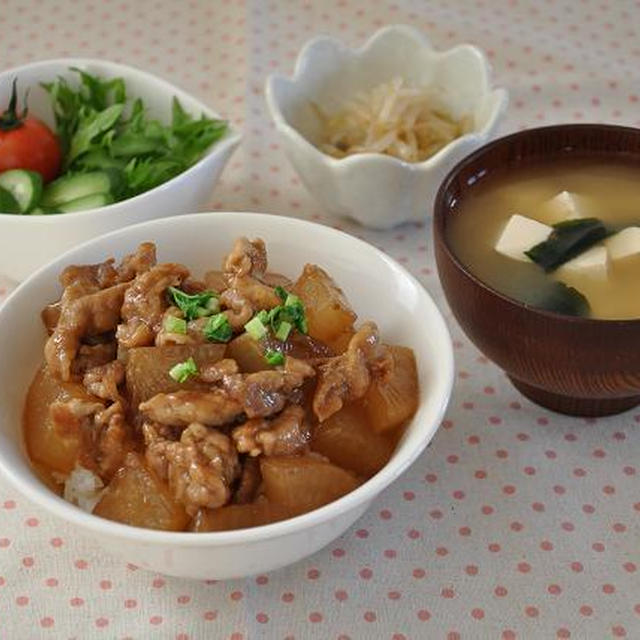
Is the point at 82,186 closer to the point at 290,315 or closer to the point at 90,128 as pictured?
the point at 90,128

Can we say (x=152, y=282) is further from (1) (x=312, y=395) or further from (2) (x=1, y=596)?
(2) (x=1, y=596)

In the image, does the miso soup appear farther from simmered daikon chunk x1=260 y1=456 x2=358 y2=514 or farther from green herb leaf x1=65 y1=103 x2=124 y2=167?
green herb leaf x1=65 y1=103 x2=124 y2=167

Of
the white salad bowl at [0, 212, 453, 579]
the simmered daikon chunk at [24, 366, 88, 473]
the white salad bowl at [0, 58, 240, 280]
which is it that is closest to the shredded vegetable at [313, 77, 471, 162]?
the white salad bowl at [0, 58, 240, 280]

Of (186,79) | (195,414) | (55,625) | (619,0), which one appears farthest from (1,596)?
(619,0)

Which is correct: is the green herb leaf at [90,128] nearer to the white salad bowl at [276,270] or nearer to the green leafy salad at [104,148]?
the green leafy salad at [104,148]

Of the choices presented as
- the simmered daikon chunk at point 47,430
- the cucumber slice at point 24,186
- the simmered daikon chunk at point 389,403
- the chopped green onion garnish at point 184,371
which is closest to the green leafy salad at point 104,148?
the cucumber slice at point 24,186

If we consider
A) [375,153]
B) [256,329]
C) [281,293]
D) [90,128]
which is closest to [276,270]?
[281,293]
